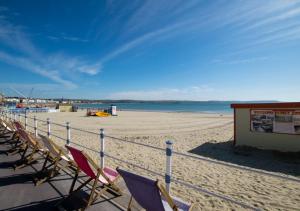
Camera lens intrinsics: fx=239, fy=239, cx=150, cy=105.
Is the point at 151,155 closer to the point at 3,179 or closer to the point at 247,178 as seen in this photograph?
the point at 247,178

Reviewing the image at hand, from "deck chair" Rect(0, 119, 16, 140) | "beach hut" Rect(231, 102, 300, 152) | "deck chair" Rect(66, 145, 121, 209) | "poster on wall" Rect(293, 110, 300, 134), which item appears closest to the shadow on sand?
"beach hut" Rect(231, 102, 300, 152)

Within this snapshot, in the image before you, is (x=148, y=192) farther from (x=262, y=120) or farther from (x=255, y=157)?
(x=262, y=120)

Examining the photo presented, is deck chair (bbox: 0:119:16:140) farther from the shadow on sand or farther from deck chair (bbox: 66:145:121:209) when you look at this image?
the shadow on sand

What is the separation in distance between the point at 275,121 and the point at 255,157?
5.58ft

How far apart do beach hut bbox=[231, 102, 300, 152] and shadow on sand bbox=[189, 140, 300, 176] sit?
0.34 metres

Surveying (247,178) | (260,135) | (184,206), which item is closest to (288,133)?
(260,135)

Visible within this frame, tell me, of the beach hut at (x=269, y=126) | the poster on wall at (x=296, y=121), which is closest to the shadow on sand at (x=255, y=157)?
the beach hut at (x=269, y=126)

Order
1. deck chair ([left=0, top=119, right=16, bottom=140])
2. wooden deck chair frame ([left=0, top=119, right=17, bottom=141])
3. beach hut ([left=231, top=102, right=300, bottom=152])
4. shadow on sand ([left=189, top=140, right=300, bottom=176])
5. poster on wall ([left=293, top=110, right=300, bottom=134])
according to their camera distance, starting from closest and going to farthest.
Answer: shadow on sand ([left=189, top=140, right=300, bottom=176]), poster on wall ([left=293, top=110, right=300, bottom=134]), beach hut ([left=231, top=102, right=300, bottom=152]), wooden deck chair frame ([left=0, top=119, right=17, bottom=141]), deck chair ([left=0, top=119, right=16, bottom=140])

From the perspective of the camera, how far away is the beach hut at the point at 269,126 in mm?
8531

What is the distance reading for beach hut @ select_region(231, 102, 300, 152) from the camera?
8531 mm

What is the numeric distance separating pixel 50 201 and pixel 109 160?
337cm

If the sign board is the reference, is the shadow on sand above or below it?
below

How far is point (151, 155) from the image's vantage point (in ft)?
26.7

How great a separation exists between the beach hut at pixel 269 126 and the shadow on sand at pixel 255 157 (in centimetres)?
34
